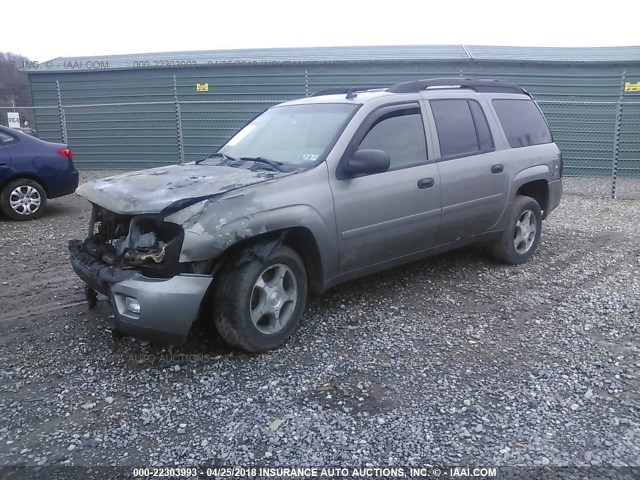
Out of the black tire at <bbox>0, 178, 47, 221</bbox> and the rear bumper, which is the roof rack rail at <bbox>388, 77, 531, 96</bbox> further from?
the black tire at <bbox>0, 178, 47, 221</bbox>

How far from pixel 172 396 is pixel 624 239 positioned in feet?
21.3

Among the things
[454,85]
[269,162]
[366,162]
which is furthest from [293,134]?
[454,85]

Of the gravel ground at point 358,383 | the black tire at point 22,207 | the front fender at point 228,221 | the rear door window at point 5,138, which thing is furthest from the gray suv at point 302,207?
the rear door window at point 5,138

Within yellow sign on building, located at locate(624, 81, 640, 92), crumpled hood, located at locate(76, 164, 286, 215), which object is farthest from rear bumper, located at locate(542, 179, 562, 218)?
yellow sign on building, located at locate(624, 81, 640, 92)

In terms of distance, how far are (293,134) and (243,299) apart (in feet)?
5.59

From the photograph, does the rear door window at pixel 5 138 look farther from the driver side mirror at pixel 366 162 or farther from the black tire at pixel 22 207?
the driver side mirror at pixel 366 162

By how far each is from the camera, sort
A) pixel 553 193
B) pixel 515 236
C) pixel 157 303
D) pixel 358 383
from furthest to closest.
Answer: pixel 553 193
pixel 515 236
pixel 358 383
pixel 157 303

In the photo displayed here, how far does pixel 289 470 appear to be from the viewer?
Result: 2727 millimetres

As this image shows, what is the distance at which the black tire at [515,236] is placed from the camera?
5828 mm

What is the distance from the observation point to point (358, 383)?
3.54 m

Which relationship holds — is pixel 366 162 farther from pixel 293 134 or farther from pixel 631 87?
pixel 631 87

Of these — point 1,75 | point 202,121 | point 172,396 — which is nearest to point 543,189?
point 172,396

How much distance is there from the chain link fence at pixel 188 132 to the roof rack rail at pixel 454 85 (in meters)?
8.75

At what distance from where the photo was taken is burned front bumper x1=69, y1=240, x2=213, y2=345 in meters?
3.45
